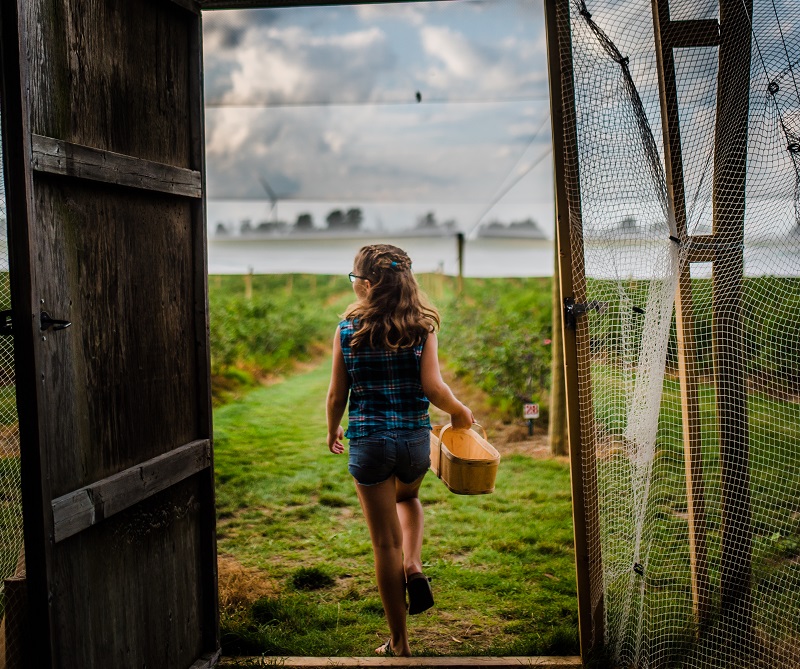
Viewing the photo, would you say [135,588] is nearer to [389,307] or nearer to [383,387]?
[383,387]

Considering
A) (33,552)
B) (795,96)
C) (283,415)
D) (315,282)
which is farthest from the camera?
(315,282)

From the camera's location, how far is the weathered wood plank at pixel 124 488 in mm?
2289

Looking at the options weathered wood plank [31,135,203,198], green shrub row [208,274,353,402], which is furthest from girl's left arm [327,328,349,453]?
green shrub row [208,274,353,402]

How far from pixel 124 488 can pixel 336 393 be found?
1.02m

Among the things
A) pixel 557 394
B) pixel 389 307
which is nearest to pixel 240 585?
pixel 389 307

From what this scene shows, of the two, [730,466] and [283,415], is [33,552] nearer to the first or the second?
[730,466]

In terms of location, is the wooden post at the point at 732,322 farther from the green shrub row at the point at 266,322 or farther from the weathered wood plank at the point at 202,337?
the green shrub row at the point at 266,322

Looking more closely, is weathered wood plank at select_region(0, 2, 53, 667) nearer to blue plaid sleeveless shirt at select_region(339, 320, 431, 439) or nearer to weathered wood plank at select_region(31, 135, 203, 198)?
weathered wood plank at select_region(31, 135, 203, 198)

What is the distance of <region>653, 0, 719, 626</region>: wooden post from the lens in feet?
10.2

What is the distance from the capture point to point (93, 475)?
251 centimetres

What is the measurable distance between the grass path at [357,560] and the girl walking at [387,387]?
2.15ft

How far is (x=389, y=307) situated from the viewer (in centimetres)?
315

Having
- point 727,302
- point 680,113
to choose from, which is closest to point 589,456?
point 727,302

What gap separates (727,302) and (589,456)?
0.89 m
